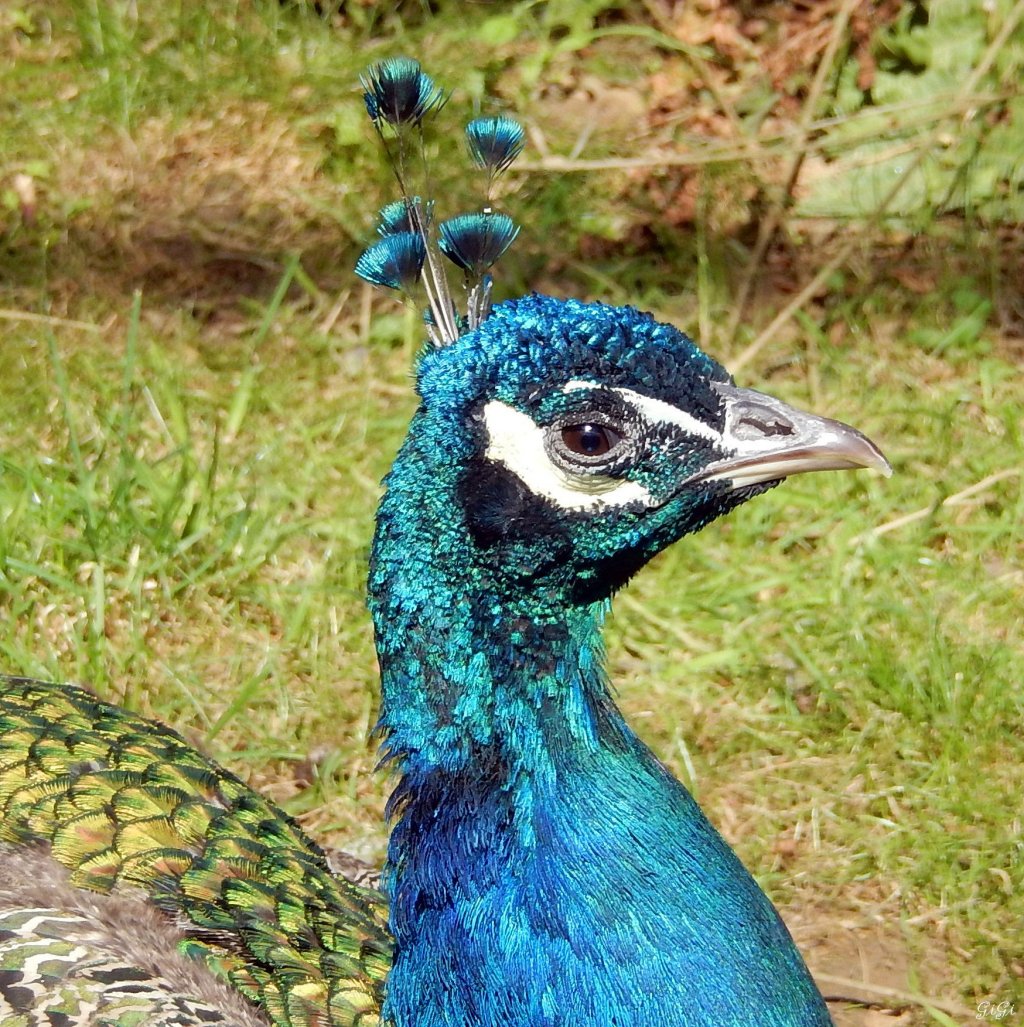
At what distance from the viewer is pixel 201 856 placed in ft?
5.88

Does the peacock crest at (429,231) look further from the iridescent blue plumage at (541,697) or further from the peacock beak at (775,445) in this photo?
the peacock beak at (775,445)

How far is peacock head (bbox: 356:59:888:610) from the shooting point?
1.50 m

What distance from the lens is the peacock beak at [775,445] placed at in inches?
59.3

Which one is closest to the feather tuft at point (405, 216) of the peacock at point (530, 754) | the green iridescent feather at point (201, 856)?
the peacock at point (530, 754)

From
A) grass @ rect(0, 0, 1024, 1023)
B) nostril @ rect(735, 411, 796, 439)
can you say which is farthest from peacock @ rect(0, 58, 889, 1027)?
grass @ rect(0, 0, 1024, 1023)

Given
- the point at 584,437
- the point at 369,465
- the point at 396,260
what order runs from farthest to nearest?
the point at 369,465
the point at 396,260
the point at 584,437

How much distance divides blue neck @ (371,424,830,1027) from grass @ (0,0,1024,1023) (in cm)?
82

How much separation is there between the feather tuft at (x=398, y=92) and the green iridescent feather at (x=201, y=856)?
858 mm

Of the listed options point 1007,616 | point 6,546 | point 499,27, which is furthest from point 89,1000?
point 499,27

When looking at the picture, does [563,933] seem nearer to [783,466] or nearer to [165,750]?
[783,466]

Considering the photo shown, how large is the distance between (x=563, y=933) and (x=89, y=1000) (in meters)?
0.50

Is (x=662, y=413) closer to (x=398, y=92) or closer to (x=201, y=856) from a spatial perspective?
(x=398, y=92)

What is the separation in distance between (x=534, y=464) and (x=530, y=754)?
0.30 meters

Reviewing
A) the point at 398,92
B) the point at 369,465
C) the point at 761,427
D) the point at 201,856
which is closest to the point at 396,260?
the point at 398,92
